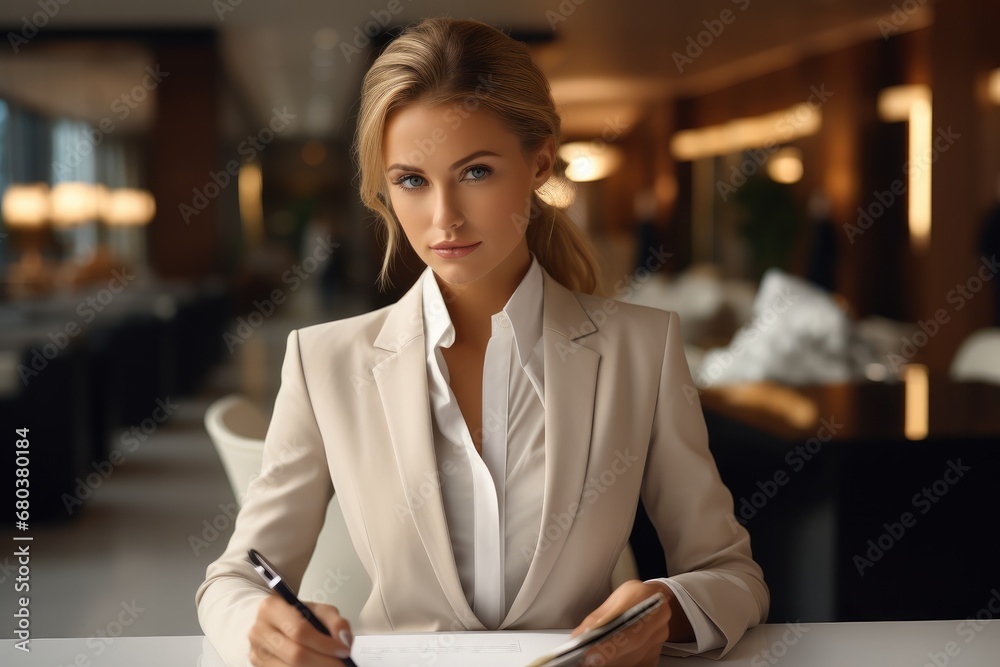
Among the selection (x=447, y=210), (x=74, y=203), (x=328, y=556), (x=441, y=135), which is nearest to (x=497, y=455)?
(x=447, y=210)

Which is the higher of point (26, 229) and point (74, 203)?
point (74, 203)

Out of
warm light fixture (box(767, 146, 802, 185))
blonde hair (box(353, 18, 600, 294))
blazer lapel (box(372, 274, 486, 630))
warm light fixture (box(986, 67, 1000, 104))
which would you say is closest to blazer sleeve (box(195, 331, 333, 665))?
blazer lapel (box(372, 274, 486, 630))

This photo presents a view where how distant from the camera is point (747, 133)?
9.93 meters

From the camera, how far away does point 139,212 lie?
9984mm

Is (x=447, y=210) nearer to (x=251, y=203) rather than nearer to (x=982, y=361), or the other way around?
(x=982, y=361)

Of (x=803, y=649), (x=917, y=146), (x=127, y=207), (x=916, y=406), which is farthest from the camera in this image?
(x=127, y=207)

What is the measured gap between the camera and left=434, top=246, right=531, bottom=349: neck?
1.54 meters

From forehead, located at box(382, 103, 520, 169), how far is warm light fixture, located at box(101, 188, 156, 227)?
30.4ft

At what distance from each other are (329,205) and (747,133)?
447 cm

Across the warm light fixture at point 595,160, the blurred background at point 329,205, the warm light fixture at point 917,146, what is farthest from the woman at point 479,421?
the warm light fixture at point 595,160

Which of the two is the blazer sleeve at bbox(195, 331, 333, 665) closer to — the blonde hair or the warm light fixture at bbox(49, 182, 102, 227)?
the blonde hair

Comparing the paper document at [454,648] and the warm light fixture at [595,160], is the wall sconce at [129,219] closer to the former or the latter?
the warm light fixture at [595,160]

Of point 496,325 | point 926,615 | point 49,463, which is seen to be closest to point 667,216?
point 49,463

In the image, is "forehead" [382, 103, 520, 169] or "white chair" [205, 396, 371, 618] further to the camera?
"white chair" [205, 396, 371, 618]
